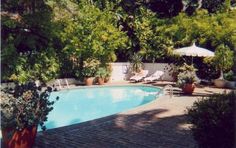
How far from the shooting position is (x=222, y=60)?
820 inches

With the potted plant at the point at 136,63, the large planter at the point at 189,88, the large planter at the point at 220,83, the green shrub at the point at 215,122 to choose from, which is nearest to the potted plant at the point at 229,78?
the large planter at the point at 220,83

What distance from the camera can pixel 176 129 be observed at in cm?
1037

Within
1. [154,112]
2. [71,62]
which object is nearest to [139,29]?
[71,62]

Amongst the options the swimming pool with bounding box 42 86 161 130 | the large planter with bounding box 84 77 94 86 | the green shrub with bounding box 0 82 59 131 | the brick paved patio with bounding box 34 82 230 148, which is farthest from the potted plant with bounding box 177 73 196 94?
the green shrub with bounding box 0 82 59 131

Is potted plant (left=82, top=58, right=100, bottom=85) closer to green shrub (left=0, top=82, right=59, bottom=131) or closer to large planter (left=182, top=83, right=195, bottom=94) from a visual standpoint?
large planter (left=182, top=83, right=195, bottom=94)

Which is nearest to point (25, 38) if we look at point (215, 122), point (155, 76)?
point (155, 76)

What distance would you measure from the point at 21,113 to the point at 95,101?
474 inches

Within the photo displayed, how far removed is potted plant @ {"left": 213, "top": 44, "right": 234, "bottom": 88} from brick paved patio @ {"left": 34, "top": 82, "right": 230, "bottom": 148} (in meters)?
8.89

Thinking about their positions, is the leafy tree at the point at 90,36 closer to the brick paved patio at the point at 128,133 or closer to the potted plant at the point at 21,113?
the brick paved patio at the point at 128,133

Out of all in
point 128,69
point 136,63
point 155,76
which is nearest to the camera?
point 155,76

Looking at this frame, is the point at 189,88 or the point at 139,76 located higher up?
the point at 139,76

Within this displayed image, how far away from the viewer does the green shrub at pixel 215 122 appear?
22.2ft

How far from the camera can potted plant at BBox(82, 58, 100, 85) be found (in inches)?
859

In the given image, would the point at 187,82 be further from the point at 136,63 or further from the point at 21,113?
the point at 21,113
